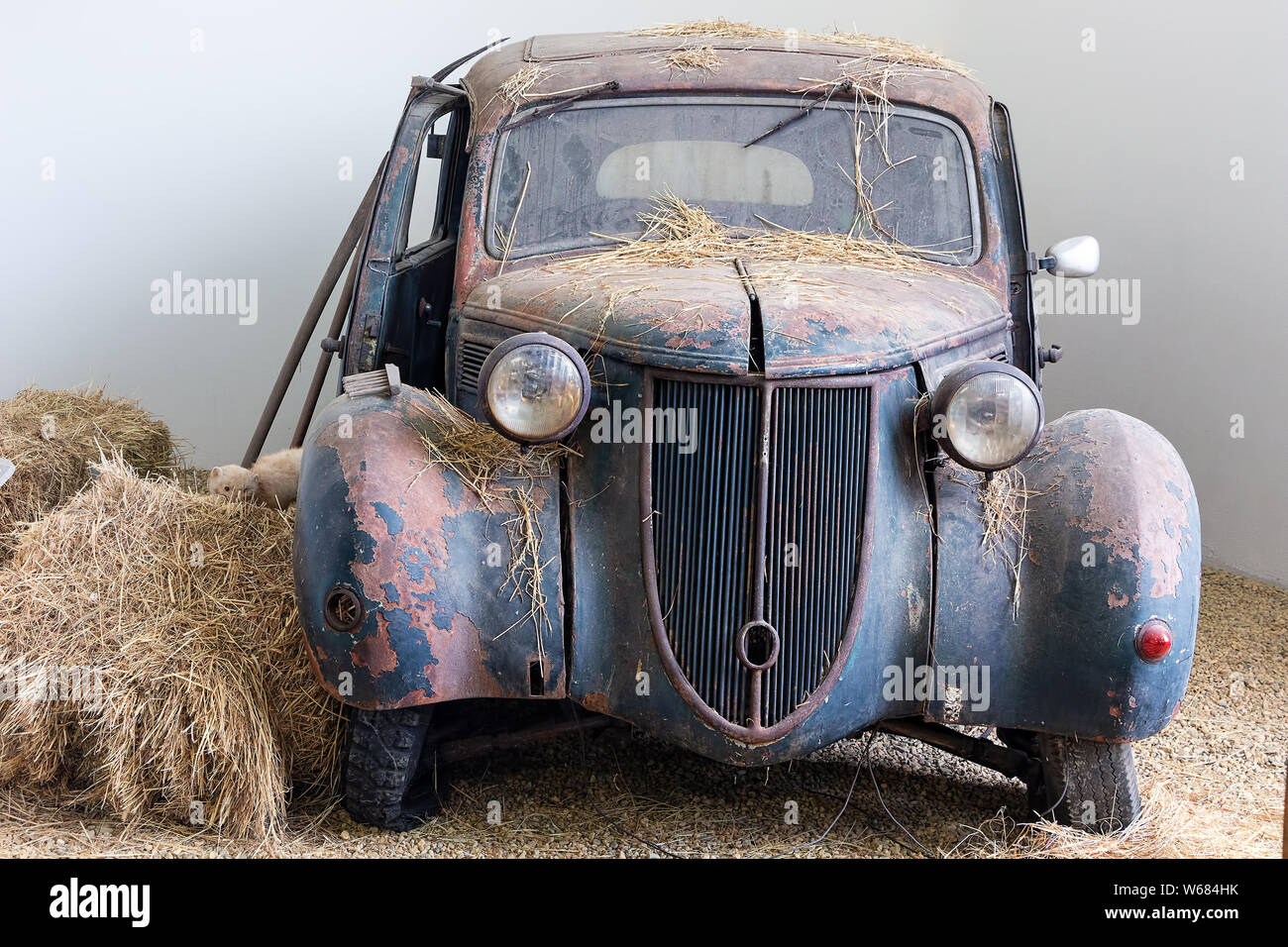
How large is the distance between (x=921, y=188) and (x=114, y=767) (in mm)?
2894

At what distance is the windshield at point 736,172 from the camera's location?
398 cm

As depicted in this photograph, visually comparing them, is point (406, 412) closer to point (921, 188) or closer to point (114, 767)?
point (114, 767)

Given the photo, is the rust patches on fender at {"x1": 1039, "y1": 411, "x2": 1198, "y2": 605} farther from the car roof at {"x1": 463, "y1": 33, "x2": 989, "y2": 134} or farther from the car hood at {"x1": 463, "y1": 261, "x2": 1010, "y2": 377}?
the car roof at {"x1": 463, "y1": 33, "x2": 989, "y2": 134}

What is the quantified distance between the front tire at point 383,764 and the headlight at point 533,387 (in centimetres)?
79

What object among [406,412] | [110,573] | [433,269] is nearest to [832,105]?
[433,269]

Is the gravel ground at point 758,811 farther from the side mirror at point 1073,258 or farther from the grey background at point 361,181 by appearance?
the grey background at point 361,181

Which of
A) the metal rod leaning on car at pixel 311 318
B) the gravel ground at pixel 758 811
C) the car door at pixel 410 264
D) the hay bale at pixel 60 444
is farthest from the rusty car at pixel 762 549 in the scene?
the metal rod leaning on car at pixel 311 318

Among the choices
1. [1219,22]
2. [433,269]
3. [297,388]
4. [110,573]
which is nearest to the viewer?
[110,573]

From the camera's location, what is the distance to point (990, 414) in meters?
2.93

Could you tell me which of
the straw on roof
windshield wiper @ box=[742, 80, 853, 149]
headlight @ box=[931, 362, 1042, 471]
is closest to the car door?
the straw on roof

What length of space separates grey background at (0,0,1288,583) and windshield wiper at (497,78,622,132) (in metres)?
2.74

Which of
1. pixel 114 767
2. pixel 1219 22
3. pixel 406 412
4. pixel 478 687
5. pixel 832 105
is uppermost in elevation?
pixel 1219 22

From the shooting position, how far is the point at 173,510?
3725 mm

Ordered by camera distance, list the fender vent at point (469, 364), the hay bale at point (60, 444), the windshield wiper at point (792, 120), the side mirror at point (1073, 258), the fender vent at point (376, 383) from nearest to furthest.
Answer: the fender vent at point (376, 383)
the fender vent at point (469, 364)
the side mirror at point (1073, 258)
the windshield wiper at point (792, 120)
the hay bale at point (60, 444)
